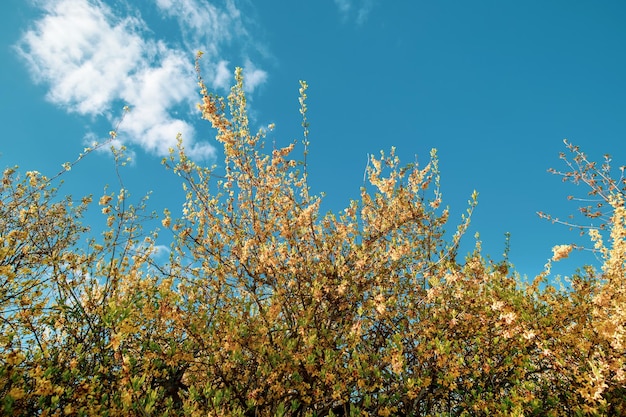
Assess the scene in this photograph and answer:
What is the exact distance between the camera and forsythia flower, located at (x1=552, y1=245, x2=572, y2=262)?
548 cm

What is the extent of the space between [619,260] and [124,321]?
24.7ft

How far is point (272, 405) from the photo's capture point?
5352mm

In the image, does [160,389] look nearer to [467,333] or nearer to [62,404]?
[62,404]

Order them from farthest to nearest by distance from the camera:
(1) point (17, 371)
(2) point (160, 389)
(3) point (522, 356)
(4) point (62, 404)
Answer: (3) point (522, 356) → (2) point (160, 389) → (4) point (62, 404) → (1) point (17, 371)

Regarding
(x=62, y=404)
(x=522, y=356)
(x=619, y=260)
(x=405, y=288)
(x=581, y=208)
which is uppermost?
(x=581, y=208)

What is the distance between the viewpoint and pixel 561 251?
5543 millimetres

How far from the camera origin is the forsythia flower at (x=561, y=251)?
5.48 m

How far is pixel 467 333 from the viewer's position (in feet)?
18.8

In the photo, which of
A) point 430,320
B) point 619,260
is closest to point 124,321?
point 430,320

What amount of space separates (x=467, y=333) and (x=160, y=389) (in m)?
4.66

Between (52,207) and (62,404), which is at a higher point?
(52,207)

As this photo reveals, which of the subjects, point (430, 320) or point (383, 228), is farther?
point (383, 228)

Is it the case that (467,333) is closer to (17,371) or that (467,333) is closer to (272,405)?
(272,405)

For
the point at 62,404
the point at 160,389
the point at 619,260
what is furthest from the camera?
the point at 619,260
